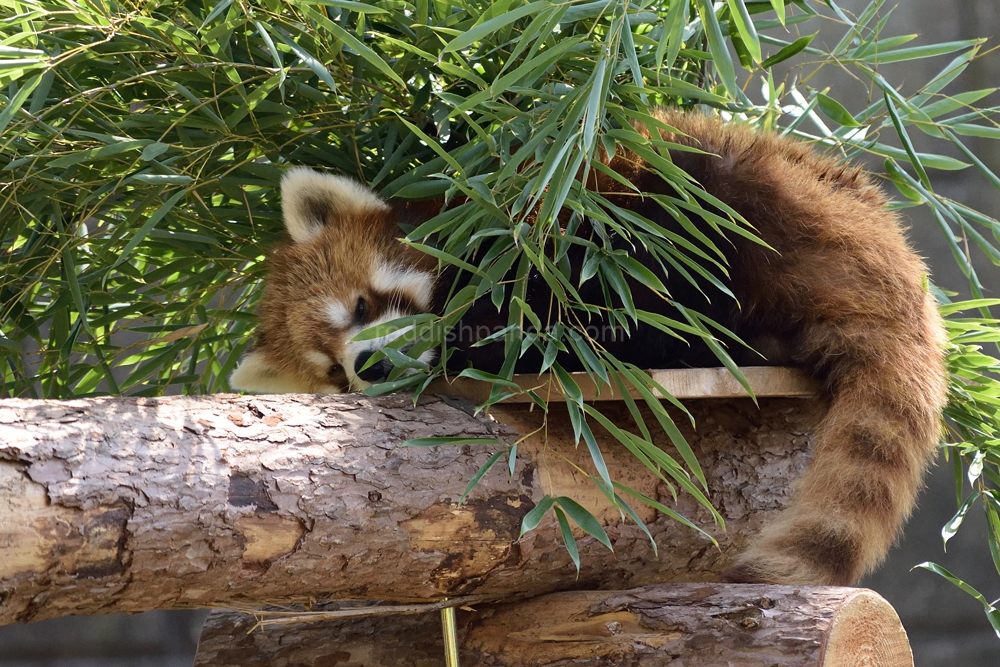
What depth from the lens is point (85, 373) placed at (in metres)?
2.33

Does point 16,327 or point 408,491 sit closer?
point 408,491

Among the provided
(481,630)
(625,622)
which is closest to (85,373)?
(481,630)

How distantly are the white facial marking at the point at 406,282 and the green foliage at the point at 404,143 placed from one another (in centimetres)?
25

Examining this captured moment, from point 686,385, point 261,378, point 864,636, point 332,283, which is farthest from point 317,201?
point 864,636

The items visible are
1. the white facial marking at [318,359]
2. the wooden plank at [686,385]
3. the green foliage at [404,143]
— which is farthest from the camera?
the white facial marking at [318,359]

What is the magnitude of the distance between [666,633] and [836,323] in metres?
0.75

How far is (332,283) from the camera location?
215 cm

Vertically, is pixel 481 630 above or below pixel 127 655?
above

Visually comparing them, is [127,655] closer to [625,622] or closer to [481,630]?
[481,630]

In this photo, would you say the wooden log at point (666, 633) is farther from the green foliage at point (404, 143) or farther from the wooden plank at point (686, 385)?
the wooden plank at point (686, 385)

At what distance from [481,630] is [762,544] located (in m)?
0.60

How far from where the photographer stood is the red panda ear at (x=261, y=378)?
2270 mm

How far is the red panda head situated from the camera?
81.5 inches

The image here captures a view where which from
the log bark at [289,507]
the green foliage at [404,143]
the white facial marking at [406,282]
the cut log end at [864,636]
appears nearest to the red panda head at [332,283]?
the white facial marking at [406,282]
